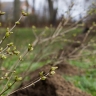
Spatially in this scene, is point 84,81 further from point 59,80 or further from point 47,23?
point 47,23

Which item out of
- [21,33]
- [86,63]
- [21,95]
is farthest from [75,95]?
[21,33]

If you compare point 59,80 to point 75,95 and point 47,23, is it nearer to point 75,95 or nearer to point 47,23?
point 75,95

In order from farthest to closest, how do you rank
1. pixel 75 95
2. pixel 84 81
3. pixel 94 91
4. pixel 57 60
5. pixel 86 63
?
pixel 86 63 < pixel 57 60 < pixel 84 81 < pixel 94 91 < pixel 75 95

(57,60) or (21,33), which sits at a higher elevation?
(57,60)

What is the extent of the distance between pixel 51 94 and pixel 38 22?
27.7 meters

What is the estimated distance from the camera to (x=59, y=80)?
13.4 ft

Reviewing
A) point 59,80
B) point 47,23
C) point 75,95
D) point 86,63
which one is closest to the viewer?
point 75,95

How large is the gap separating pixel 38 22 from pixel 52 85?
90.4 ft

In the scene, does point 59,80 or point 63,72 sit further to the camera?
point 63,72

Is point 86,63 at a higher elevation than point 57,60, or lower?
lower

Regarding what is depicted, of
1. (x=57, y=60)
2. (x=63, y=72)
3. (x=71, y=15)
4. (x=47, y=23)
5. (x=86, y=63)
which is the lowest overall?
(x=47, y=23)

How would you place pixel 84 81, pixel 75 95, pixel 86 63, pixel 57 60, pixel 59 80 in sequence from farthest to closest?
1. pixel 86 63
2. pixel 57 60
3. pixel 84 81
4. pixel 59 80
5. pixel 75 95

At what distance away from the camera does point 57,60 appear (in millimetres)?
5352

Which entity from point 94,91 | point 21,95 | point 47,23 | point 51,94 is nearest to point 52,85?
point 51,94
